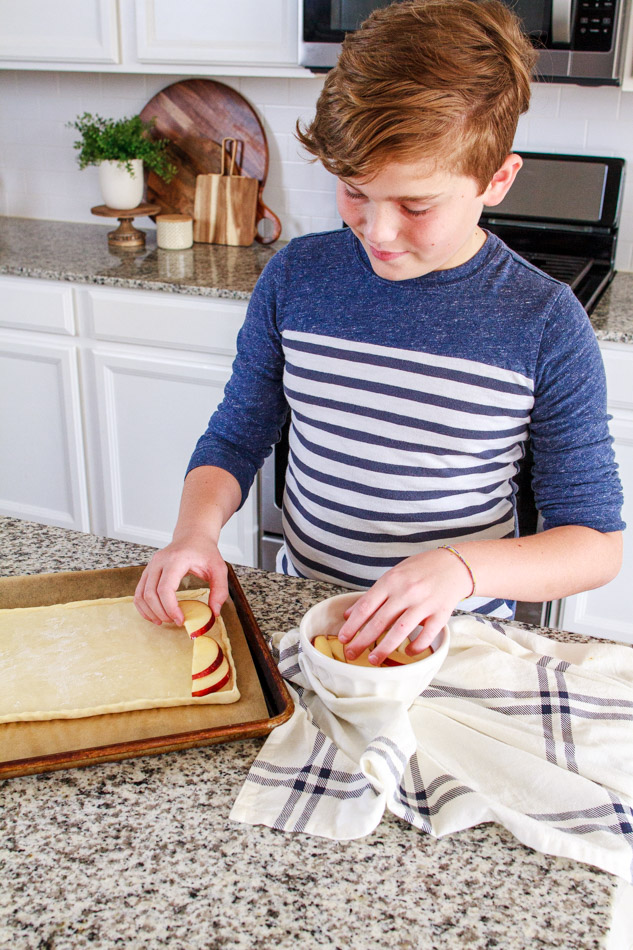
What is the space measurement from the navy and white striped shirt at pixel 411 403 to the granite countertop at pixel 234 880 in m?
0.47

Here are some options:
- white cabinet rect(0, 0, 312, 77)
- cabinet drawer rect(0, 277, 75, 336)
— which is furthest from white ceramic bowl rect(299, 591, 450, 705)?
white cabinet rect(0, 0, 312, 77)

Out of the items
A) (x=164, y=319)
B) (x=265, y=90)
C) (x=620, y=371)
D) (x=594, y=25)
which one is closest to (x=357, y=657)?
(x=620, y=371)

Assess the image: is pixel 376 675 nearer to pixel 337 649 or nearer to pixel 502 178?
pixel 337 649

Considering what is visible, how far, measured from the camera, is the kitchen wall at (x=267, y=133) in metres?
2.18

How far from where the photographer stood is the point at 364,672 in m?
0.64

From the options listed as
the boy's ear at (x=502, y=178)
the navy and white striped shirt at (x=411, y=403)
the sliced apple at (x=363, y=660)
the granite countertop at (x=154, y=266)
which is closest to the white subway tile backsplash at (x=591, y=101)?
the granite countertop at (x=154, y=266)

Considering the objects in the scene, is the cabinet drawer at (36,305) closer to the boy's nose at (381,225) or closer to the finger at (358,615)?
the boy's nose at (381,225)

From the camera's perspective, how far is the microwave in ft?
5.93

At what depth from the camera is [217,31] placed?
2.17 metres

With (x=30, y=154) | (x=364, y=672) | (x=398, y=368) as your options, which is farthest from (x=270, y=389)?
(x=30, y=154)

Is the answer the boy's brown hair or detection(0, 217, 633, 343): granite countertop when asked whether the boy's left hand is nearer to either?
the boy's brown hair

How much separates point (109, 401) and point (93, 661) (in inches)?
64.9

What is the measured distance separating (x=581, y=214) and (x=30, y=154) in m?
1.80

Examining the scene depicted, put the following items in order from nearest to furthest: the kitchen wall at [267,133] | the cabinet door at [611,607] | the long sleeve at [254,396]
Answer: the long sleeve at [254,396] → the cabinet door at [611,607] → the kitchen wall at [267,133]
